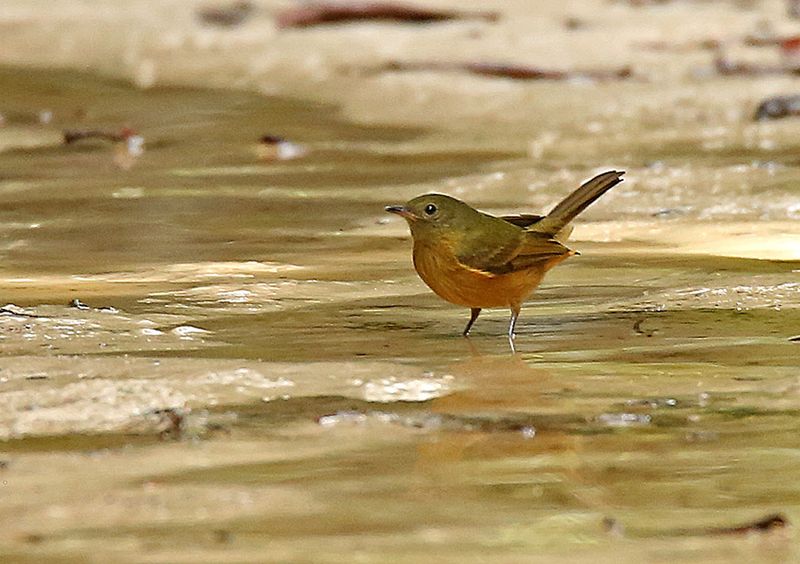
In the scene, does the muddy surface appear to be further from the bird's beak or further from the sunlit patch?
the bird's beak

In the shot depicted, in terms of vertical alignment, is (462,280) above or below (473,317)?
above

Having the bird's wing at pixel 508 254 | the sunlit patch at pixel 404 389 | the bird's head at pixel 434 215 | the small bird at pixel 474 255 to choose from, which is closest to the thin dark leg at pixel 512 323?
the small bird at pixel 474 255

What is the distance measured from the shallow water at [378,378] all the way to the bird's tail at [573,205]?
24 centimetres

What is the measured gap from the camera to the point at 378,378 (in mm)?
4227

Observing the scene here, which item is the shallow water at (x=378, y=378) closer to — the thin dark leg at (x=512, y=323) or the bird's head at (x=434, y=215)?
the thin dark leg at (x=512, y=323)

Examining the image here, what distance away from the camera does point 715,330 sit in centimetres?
495

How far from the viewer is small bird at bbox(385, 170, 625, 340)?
4953 millimetres

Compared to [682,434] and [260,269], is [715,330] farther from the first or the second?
[260,269]

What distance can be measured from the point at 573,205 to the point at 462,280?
0.70 meters

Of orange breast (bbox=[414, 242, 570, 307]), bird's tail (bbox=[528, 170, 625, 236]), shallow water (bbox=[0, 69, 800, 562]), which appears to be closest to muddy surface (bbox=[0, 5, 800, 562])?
shallow water (bbox=[0, 69, 800, 562])

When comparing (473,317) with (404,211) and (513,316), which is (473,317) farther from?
(404,211)

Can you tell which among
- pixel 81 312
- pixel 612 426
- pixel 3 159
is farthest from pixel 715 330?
pixel 3 159

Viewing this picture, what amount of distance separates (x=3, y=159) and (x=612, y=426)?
6012 millimetres

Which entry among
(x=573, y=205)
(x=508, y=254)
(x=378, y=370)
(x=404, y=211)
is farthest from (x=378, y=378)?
(x=573, y=205)
